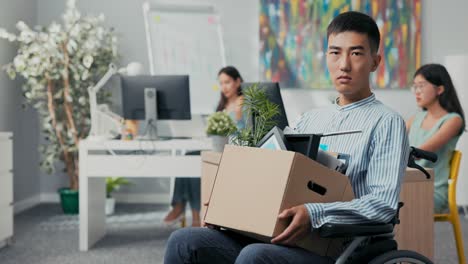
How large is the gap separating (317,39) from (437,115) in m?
2.45

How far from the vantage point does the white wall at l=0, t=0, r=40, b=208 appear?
16.9 ft

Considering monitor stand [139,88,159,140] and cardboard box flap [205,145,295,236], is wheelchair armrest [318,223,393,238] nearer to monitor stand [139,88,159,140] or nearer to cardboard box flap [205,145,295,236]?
cardboard box flap [205,145,295,236]

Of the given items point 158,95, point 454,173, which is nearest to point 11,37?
point 158,95

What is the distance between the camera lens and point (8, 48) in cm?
528

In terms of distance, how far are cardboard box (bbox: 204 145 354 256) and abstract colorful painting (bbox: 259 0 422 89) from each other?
4192 mm

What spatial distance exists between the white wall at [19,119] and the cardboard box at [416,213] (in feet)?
11.5

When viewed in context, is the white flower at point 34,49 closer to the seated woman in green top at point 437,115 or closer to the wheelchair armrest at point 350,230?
the seated woman in green top at point 437,115

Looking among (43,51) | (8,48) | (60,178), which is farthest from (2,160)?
(60,178)

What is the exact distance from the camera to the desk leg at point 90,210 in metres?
3.85

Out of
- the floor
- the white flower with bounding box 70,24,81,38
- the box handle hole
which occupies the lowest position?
the floor

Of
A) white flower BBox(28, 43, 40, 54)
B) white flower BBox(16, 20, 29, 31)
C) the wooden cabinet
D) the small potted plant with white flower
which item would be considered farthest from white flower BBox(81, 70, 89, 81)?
the small potted plant with white flower

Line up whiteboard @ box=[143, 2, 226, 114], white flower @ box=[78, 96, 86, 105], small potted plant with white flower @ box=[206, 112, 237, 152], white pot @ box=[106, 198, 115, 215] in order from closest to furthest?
small potted plant with white flower @ box=[206, 112, 237, 152] < white flower @ box=[78, 96, 86, 105] < white pot @ box=[106, 198, 115, 215] < whiteboard @ box=[143, 2, 226, 114]

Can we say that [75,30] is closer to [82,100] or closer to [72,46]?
[72,46]

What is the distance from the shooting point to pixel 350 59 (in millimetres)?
1715
